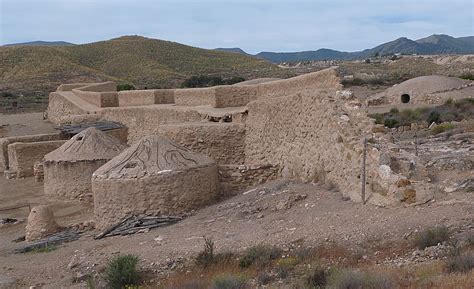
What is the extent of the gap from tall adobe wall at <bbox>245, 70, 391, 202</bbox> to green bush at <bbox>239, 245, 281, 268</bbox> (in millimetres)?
1713

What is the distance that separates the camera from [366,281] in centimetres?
517

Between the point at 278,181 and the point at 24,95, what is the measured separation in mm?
34135

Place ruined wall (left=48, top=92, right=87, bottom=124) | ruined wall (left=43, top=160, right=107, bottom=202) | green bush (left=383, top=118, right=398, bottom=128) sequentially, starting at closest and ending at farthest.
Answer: ruined wall (left=43, top=160, right=107, bottom=202) < ruined wall (left=48, top=92, right=87, bottom=124) < green bush (left=383, top=118, right=398, bottom=128)

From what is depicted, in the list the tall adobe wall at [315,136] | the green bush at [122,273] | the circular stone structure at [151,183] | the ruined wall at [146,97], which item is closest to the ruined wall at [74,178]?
the circular stone structure at [151,183]

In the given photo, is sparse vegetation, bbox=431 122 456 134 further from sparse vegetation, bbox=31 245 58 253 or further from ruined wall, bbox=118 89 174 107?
sparse vegetation, bbox=31 245 58 253

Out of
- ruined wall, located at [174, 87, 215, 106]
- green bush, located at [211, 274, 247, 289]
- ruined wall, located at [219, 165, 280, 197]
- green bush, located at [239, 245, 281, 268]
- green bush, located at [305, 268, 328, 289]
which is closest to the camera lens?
green bush, located at [305, 268, 328, 289]

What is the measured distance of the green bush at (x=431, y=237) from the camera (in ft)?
20.1

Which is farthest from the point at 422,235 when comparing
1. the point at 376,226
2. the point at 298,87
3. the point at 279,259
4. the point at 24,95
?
the point at 24,95

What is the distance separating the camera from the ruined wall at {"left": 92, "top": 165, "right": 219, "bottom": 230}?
10125 millimetres

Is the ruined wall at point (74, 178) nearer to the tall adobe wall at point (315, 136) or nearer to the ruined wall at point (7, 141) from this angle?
the tall adobe wall at point (315, 136)

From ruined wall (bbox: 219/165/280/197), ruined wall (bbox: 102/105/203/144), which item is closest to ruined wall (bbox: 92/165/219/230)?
ruined wall (bbox: 219/165/280/197)

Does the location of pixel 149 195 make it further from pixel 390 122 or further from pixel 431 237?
pixel 390 122

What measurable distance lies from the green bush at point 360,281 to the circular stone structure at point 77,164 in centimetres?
870

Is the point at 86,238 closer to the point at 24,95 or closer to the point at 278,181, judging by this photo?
the point at 278,181
